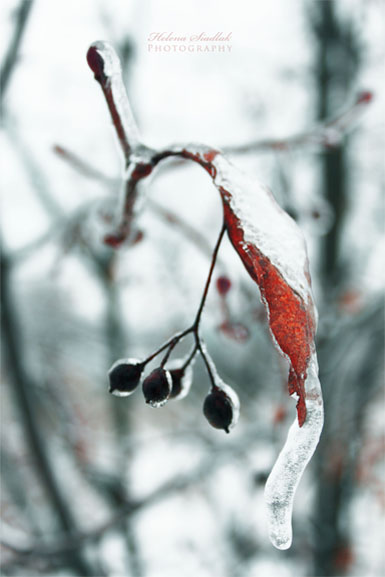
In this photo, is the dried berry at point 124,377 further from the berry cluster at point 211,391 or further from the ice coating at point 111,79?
the ice coating at point 111,79

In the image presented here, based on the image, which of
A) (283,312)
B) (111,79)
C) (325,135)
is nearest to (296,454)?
(283,312)

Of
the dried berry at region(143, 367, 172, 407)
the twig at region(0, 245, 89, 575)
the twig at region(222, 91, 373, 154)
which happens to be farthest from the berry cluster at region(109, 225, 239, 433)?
the twig at region(0, 245, 89, 575)

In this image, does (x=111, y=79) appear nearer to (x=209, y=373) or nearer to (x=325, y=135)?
(x=209, y=373)

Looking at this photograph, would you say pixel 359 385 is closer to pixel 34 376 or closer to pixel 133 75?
pixel 34 376

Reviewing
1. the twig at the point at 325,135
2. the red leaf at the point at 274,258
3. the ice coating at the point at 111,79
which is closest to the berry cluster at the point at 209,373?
the red leaf at the point at 274,258

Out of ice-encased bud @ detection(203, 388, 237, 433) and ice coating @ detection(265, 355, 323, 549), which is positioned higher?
ice coating @ detection(265, 355, 323, 549)

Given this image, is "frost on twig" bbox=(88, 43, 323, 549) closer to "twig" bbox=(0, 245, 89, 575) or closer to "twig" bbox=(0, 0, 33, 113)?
"twig" bbox=(0, 0, 33, 113)
